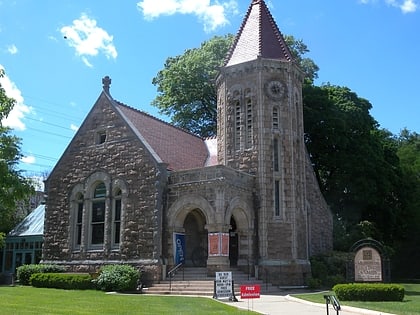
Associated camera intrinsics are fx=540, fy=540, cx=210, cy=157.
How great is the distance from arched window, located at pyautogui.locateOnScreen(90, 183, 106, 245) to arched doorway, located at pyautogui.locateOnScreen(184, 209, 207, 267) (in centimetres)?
485

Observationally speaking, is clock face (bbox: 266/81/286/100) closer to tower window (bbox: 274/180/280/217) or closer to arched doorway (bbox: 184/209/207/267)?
tower window (bbox: 274/180/280/217)

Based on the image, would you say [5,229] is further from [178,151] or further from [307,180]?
[307,180]

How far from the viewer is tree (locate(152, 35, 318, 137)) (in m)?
45.5

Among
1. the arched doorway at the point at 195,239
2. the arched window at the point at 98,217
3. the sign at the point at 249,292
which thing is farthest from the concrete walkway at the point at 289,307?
the arched window at the point at 98,217

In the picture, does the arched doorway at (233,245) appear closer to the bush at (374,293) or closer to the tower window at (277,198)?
the tower window at (277,198)

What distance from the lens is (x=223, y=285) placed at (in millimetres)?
19922

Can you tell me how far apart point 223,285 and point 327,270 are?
38.6ft

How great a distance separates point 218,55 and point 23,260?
73.7ft

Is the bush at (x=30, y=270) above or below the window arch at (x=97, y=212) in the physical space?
below

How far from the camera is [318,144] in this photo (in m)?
40.7

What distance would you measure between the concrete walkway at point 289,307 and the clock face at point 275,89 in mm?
12161

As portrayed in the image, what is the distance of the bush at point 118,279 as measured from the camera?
83.1ft

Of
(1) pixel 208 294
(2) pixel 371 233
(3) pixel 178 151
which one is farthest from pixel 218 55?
(1) pixel 208 294

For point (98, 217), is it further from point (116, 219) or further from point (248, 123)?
point (248, 123)
